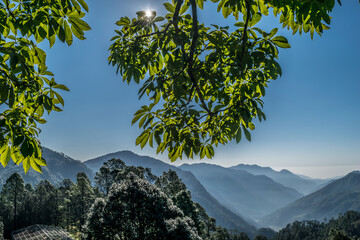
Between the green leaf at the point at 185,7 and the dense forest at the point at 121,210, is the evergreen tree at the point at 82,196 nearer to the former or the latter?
the dense forest at the point at 121,210

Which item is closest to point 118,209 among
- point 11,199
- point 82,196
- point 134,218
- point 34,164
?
point 134,218

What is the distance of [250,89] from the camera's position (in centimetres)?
222

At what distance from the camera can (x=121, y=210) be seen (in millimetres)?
14641

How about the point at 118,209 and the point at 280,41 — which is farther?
the point at 118,209

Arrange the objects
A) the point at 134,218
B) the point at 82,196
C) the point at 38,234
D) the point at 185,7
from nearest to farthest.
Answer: the point at 185,7 → the point at 134,218 → the point at 38,234 → the point at 82,196

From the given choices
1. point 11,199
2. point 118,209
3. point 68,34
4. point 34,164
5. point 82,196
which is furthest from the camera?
point 11,199

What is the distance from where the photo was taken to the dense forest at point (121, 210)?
14.4 metres

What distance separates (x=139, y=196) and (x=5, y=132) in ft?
46.5

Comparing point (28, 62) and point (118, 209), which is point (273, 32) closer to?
point (28, 62)

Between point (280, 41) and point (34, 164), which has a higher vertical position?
point (280, 41)

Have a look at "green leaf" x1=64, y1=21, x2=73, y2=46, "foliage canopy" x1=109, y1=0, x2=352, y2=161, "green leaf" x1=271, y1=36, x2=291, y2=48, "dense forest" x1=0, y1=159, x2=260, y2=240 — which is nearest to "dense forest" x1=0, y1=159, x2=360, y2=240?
"dense forest" x1=0, y1=159, x2=260, y2=240

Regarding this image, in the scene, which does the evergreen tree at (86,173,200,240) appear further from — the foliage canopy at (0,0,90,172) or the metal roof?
the metal roof

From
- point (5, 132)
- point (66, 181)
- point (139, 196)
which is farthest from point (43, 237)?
point (5, 132)

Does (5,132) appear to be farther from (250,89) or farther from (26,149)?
(250,89)
